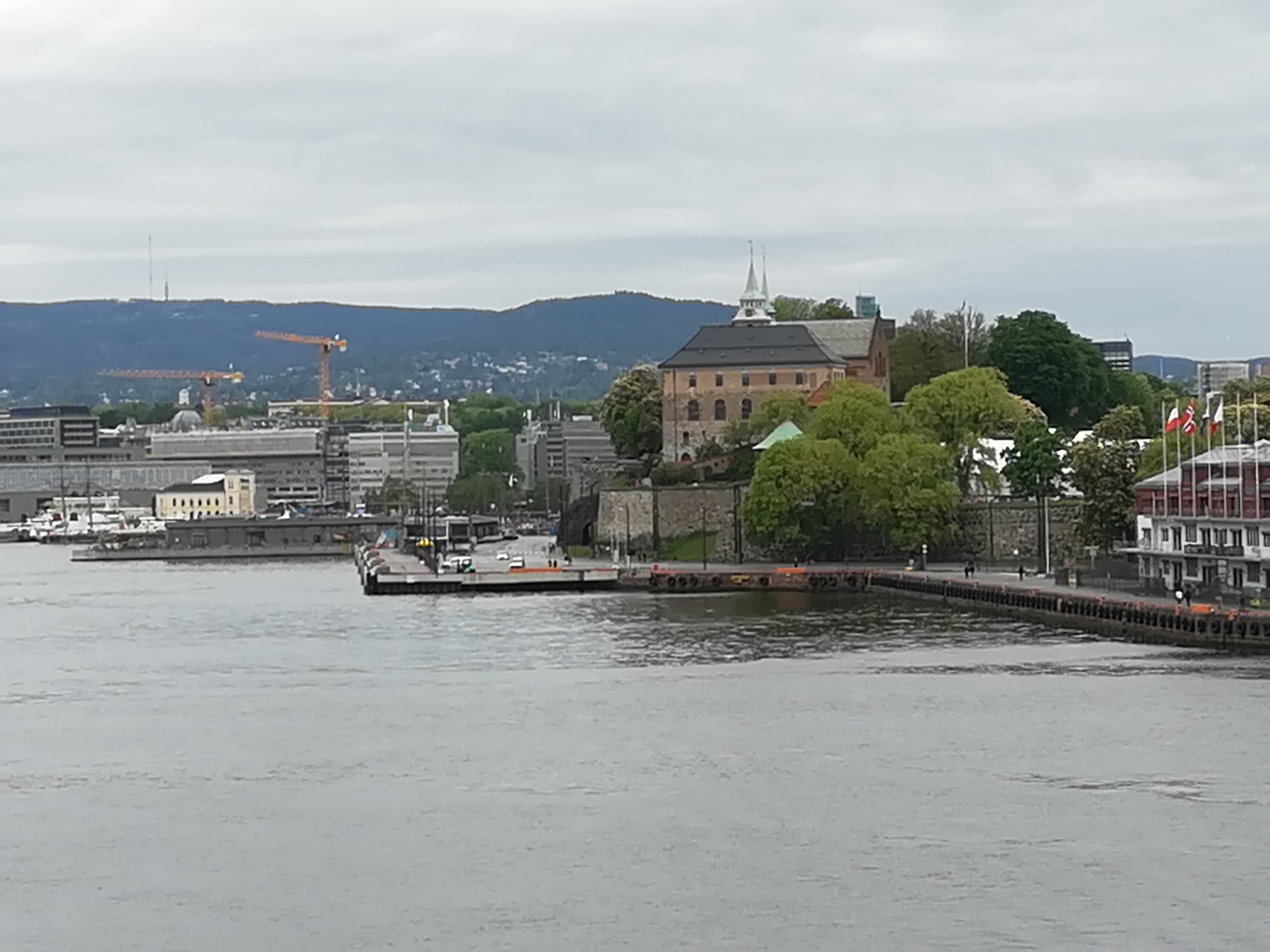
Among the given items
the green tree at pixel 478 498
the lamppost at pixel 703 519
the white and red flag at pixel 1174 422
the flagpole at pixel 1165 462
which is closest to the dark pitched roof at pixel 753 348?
the lamppost at pixel 703 519

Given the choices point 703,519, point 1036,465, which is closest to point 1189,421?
point 1036,465

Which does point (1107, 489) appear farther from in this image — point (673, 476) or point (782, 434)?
point (673, 476)

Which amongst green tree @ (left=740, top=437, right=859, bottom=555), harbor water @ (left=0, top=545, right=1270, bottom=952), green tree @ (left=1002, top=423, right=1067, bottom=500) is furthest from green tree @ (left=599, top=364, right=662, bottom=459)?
harbor water @ (left=0, top=545, right=1270, bottom=952)

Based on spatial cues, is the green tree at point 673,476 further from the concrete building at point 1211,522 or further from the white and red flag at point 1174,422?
the white and red flag at point 1174,422

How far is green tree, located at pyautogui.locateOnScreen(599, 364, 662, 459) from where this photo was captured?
10762cm

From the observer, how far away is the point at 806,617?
66562 mm

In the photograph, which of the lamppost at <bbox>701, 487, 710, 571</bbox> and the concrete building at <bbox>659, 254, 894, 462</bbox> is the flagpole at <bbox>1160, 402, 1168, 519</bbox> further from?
the concrete building at <bbox>659, 254, 894, 462</bbox>

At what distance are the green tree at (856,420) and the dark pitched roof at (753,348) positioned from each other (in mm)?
16092

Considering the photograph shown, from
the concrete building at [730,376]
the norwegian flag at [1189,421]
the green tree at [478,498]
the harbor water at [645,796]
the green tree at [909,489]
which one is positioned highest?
the concrete building at [730,376]

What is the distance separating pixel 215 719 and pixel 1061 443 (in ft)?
152

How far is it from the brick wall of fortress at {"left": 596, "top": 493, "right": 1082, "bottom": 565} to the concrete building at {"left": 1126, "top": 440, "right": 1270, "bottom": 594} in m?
10.6

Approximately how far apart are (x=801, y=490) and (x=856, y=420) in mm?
4160

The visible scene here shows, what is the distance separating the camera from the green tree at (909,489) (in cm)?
8025

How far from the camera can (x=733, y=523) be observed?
9225cm
